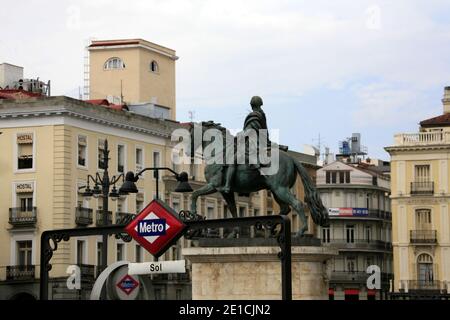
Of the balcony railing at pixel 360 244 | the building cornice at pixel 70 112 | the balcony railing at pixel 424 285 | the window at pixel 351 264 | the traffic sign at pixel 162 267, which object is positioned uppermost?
the building cornice at pixel 70 112

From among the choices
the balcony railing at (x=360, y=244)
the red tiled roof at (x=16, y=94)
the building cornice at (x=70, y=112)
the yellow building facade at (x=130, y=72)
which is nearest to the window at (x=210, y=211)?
the yellow building facade at (x=130, y=72)

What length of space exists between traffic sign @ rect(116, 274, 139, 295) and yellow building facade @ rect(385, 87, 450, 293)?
219 feet

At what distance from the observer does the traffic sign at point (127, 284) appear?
13.0 meters

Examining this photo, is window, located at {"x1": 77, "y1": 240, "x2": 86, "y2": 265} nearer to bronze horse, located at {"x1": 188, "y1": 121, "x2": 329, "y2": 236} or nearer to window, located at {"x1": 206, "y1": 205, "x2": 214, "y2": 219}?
window, located at {"x1": 206, "y1": 205, "x2": 214, "y2": 219}

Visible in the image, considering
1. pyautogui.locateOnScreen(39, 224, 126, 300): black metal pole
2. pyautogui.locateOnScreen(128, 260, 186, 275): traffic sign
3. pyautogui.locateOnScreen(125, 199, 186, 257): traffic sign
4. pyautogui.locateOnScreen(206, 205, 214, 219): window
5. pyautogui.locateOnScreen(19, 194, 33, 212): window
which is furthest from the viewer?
pyautogui.locateOnScreen(206, 205, 214, 219): window

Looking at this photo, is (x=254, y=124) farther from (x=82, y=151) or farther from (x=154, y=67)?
A: (x=154, y=67)

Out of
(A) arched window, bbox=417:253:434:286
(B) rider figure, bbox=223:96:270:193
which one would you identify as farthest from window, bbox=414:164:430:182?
(B) rider figure, bbox=223:96:270:193

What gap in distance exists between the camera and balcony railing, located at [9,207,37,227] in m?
59.2

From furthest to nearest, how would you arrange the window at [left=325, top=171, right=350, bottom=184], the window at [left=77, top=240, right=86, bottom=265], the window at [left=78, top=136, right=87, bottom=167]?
the window at [left=325, top=171, right=350, bottom=184] → the window at [left=78, top=136, right=87, bottom=167] → the window at [left=77, top=240, right=86, bottom=265]

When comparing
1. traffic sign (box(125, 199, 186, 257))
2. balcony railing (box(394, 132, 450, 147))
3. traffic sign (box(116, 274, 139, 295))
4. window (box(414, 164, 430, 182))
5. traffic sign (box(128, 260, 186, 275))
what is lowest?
traffic sign (box(116, 274, 139, 295))

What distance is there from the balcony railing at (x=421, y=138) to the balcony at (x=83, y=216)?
26.3m

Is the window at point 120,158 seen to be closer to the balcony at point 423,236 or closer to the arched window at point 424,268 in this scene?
the balcony at point 423,236
